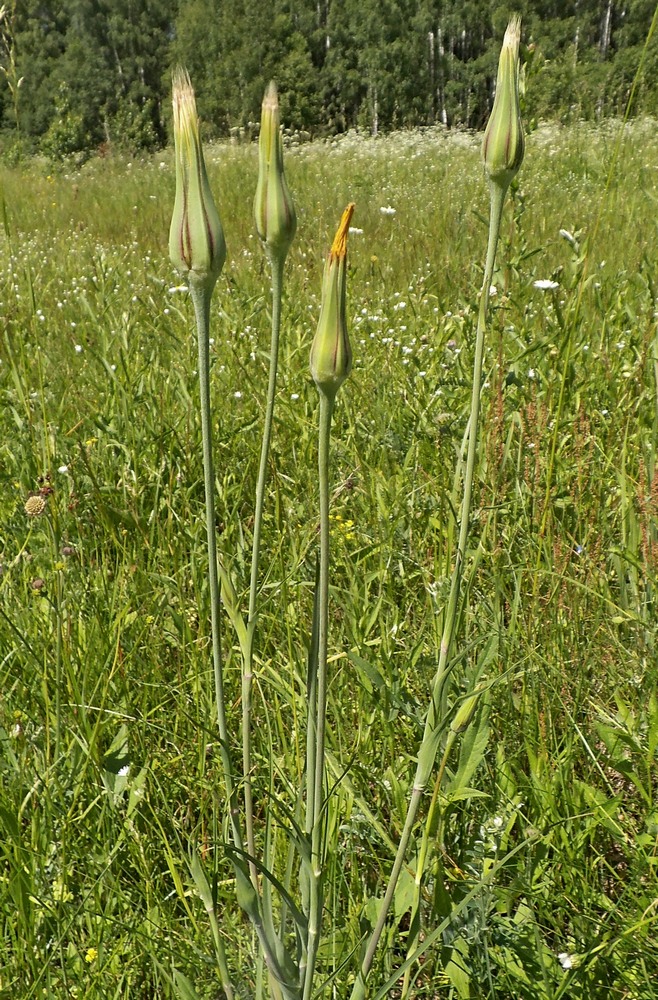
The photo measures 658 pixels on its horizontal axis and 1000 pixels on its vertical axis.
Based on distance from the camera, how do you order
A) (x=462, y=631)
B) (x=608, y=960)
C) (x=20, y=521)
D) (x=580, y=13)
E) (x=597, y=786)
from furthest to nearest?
(x=580, y=13) → (x=20, y=521) → (x=462, y=631) → (x=597, y=786) → (x=608, y=960)

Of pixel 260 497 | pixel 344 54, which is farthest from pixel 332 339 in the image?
pixel 344 54

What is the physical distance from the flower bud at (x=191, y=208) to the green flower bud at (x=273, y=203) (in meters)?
0.06

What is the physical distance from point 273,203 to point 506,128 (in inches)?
9.5

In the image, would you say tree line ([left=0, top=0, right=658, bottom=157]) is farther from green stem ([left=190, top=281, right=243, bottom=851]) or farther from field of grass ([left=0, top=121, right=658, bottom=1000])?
green stem ([left=190, top=281, right=243, bottom=851])

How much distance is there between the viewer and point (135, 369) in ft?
7.18

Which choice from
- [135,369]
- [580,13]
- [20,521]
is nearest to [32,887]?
[20,521]

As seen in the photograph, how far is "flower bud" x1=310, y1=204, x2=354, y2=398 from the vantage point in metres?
0.58

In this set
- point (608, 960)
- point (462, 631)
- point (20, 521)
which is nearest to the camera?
point (608, 960)

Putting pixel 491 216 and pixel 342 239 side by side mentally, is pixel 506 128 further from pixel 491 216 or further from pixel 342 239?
pixel 342 239

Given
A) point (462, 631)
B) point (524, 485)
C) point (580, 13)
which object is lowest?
point (462, 631)

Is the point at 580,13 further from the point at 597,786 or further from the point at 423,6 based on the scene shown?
the point at 597,786

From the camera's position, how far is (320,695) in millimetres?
610

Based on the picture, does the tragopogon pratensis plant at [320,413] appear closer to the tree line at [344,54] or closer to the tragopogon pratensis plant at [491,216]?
the tragopogon pratensis plant at [491,216]

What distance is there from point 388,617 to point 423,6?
3061 centimetres
